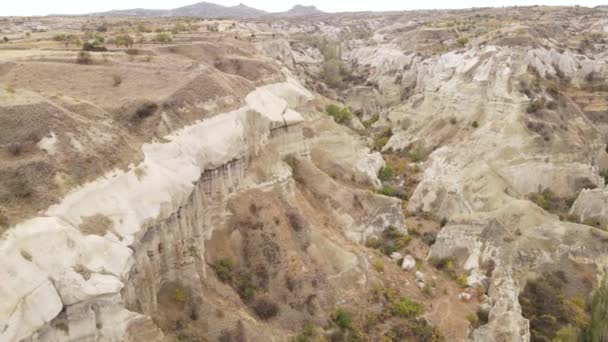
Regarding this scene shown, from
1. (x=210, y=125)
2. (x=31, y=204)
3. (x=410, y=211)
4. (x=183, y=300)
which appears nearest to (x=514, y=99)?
(x=410, y=211)

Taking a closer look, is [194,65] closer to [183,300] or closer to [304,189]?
[304,189]

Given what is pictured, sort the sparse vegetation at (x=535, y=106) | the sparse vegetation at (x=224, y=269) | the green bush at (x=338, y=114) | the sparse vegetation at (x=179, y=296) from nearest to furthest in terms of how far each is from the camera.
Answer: the sparse vegetation at (x=179, y=296), the sparse vegetation at (x=224, y=269), the sparse vegetation at (x=535, y=106), the green bush at (x=338, y=114)

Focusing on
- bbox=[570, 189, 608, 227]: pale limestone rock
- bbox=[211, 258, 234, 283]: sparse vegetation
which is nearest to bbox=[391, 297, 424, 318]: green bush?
bbox=[211, 258, 234, 283]: sparse vegetation

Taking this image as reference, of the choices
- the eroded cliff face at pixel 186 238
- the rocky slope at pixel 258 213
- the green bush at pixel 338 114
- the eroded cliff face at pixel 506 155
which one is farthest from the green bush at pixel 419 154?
the eroded cliff face at pixel 186 238

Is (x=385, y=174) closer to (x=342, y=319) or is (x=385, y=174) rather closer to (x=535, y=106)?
(x=535, y=106)

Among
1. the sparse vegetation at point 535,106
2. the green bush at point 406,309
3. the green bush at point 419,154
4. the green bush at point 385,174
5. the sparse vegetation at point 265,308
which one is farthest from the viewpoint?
the green bush at point 419,154

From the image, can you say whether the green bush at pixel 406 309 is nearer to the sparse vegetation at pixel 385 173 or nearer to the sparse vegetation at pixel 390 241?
the sparse vegetation at pixel 390 241
